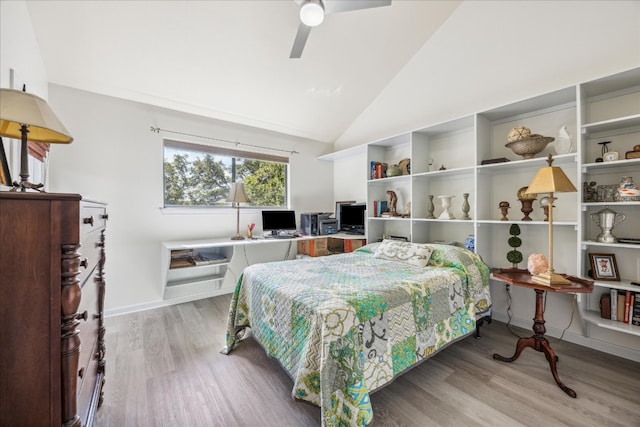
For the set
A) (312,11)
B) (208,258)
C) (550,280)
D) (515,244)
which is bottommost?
(208,258)

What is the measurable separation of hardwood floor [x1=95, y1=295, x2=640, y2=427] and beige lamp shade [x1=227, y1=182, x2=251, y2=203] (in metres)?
1.72

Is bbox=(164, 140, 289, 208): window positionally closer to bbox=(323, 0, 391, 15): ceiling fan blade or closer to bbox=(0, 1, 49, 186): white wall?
bbox=(0, 1, 49, 186): white wall

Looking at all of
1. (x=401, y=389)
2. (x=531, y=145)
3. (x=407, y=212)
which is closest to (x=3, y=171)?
(x=401, y=389)

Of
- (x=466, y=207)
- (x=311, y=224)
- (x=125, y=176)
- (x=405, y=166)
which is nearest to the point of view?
(x=466, y=207)

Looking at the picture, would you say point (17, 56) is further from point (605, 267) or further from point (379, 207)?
point (605, 267)

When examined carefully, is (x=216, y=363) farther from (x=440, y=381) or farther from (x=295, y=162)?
(x=295, y=162)

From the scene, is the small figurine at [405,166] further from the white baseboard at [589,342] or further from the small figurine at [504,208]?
the white baseboard at [589,342]

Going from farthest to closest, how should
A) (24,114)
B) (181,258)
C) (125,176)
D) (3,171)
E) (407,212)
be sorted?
1. (407,212)
2. (181,258)
3. (125,176)
4. (3,171)
5. (24,114)

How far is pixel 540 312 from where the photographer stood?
191 cm

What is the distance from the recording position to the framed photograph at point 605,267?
2039mm

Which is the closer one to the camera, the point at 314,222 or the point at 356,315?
the point at 356,315

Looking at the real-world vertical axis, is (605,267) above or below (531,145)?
below

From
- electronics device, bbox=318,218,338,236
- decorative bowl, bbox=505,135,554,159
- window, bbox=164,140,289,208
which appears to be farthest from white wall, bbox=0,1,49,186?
decorative bowl, bbox=505,135,554,159

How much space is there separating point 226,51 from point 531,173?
3345mm
